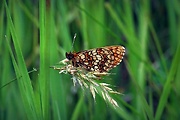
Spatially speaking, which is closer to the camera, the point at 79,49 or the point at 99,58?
the point at 99,58

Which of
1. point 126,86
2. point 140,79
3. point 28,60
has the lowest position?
point 126,86

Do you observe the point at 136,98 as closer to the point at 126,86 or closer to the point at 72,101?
the point at 72,101

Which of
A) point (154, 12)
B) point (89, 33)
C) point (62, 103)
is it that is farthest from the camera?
point (154, 12)

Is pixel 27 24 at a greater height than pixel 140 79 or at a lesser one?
greater

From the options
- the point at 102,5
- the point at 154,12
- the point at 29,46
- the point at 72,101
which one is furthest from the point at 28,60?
the point at 154,12
